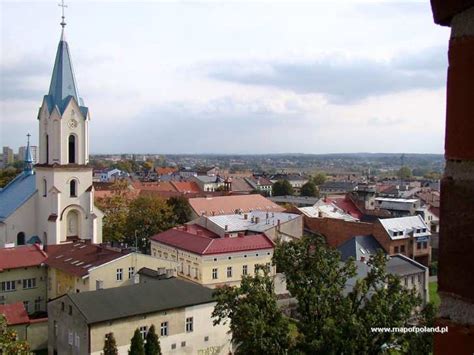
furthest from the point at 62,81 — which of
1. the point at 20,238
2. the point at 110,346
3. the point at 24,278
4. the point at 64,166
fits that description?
the point at 110,346

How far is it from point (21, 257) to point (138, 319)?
13.8m

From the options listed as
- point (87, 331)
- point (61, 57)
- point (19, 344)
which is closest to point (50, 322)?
point (87, 331)

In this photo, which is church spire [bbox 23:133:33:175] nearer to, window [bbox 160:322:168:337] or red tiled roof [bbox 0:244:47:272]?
red tiled roof [bbox 0:244:47:272]

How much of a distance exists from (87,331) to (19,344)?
14778mm

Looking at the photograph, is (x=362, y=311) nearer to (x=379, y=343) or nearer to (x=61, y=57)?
(x=379, y=343)

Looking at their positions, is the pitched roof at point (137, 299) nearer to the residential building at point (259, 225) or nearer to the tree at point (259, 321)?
the tree at point (259, 321)

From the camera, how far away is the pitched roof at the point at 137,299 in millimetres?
25766

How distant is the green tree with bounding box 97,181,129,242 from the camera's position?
52.7 metres

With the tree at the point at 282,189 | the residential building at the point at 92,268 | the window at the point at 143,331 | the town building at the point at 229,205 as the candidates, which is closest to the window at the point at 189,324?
the window at the point at 143,331

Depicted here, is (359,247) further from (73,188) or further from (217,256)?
(73,188)

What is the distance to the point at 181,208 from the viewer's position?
61344mm

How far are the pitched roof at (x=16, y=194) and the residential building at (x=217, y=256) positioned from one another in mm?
12609

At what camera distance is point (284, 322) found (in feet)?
55.7

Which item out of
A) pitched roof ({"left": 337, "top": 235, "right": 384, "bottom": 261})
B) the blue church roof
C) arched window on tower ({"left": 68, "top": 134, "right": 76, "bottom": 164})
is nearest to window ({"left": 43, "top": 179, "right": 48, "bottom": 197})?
arched window on tower ({"left": 68, "top": 134, "right": 76, "bottom": 164})
